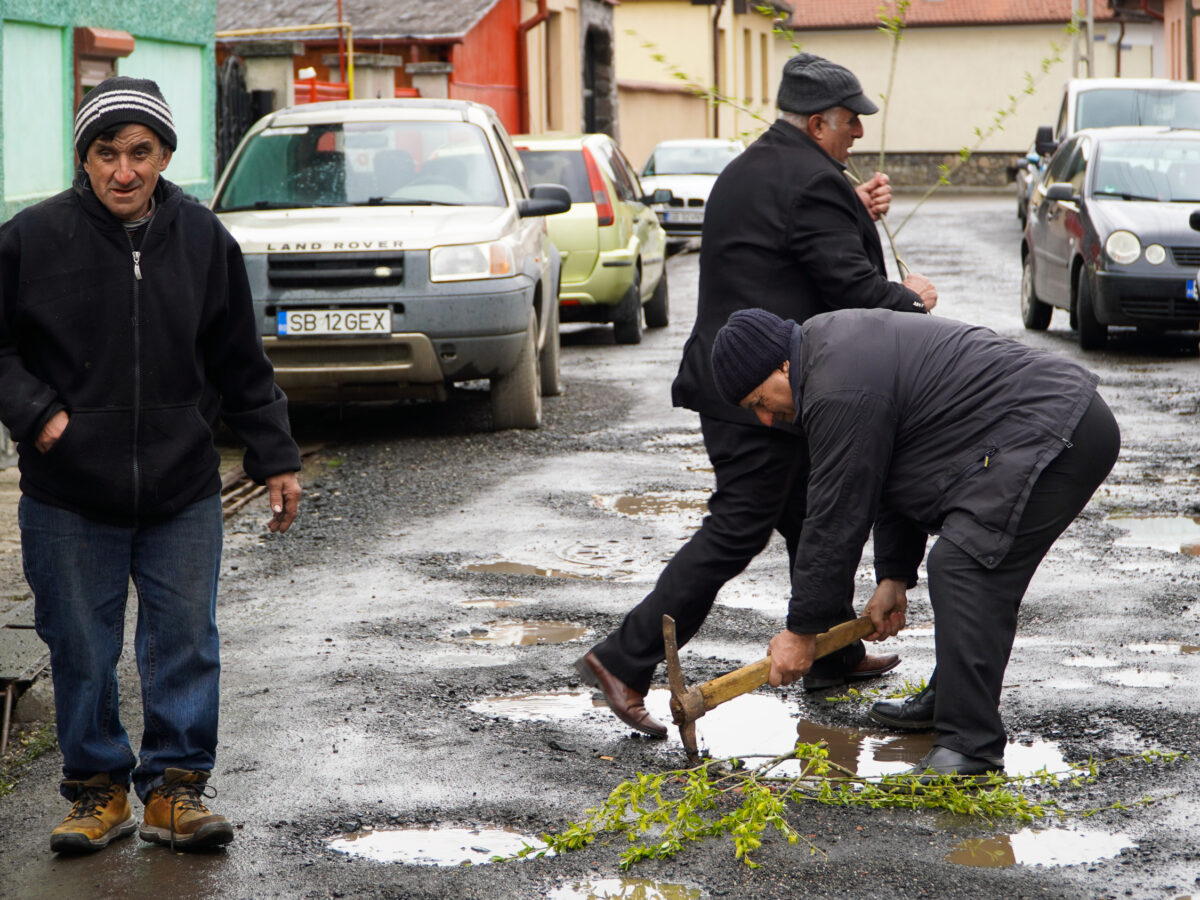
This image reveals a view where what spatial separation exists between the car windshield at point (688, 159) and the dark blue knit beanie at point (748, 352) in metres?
22.1

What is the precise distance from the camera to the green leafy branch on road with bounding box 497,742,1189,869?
154 inches

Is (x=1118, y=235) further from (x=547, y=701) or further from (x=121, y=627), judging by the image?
(x=121, y=627)

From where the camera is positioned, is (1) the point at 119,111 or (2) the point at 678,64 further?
(2) the point at 678,64

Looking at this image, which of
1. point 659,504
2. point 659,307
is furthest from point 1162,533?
point 659,307

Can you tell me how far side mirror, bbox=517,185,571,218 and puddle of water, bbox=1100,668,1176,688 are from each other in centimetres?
573

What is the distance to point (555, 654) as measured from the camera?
5.68 m

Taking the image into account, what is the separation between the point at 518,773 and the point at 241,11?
70.2 ft

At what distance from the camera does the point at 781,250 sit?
4895mm

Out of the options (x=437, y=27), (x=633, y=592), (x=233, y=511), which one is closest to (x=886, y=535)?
(x=633, y=592)

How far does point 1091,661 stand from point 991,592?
4.78 feet

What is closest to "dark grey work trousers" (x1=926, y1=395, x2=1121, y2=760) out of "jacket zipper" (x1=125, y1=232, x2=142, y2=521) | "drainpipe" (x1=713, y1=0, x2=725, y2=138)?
"jacket zipper" (x1=125, y1=232, x2=142, y2=521)

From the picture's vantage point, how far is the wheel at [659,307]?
16672mm

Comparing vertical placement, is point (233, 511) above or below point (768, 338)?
below

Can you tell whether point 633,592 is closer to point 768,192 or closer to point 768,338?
point 768,192
